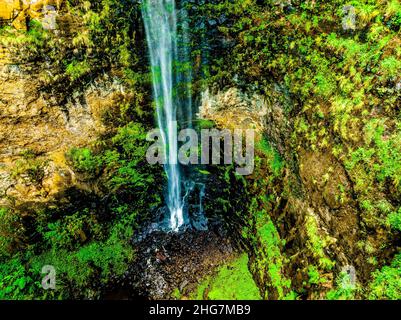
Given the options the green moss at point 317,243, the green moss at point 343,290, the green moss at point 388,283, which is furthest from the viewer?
the green moss at point 317,243

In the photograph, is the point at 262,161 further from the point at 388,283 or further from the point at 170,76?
the point at 388,283

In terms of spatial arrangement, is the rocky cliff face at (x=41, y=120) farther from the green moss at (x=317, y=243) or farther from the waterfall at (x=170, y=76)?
the green moss at (x=317, y=243)

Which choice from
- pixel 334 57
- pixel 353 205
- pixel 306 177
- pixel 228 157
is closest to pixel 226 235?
pixel 228 157

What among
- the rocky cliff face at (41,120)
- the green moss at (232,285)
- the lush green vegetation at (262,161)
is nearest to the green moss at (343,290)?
the lush green vegetation at (262,161)

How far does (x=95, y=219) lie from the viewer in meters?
7.36

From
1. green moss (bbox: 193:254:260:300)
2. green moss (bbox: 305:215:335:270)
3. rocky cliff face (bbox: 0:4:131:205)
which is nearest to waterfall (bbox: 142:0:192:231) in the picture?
rocky cliff face (bbox: 0:4:131:205)

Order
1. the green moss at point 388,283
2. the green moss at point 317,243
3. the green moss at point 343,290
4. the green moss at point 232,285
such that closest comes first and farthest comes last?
1. the green moss at point 388,283
2. the green moss at point 343,290
3. the green moss at point 317,243
4. the green moss at point 232,285

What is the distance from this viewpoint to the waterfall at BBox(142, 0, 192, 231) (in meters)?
6.05

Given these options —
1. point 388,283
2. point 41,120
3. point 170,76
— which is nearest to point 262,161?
point 170,76

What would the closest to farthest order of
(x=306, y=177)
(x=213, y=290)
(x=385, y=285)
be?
(x=385, y=285)
(x=306, y=177)
(x=213, y=290)

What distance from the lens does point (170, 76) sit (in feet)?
22.2

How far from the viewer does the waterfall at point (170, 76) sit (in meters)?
6.05

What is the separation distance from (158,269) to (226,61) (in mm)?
5336
